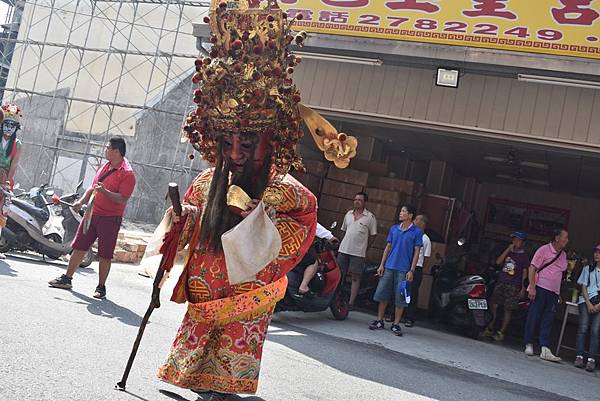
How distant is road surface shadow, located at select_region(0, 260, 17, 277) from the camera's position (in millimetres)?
7320

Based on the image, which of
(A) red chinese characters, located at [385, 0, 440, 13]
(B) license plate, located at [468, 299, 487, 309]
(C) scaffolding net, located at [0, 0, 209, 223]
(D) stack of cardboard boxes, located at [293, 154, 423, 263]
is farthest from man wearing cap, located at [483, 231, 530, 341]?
(C) scaffolding net, located at [0, 0, 209, 223]

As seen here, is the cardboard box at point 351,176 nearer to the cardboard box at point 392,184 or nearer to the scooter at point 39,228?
the cardboard box at point 392,184

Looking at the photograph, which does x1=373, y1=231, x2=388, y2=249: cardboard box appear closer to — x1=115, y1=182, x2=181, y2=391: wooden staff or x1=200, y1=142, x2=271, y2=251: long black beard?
x1=200, y1=142, x2=271, y2=251: long black beard

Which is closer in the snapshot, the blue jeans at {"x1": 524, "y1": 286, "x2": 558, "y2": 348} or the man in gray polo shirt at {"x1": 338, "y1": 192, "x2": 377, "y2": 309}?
the blue jeans at {"x1": 524, "y1": 286, "x2": 558, "y2": 348}

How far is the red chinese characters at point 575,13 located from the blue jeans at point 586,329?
3390 millimetres

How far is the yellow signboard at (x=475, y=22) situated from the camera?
25.3 ft

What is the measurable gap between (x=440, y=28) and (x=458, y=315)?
13.2 feet

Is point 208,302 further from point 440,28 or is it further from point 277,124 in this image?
point 440,28

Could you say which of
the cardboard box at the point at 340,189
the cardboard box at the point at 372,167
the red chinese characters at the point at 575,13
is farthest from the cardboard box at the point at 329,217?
the red chinese characters at the point at 575,13

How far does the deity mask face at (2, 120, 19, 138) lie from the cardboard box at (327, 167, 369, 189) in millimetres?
5780

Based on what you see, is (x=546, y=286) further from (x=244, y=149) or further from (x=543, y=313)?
(x=244, y=149)

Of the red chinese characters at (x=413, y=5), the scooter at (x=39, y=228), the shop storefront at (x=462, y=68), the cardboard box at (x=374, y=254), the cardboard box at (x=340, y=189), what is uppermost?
the red chinese characters at (x=413, y=5)

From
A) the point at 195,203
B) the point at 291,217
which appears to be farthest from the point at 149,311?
the point at 291,217

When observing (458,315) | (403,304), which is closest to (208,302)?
(403,304)
